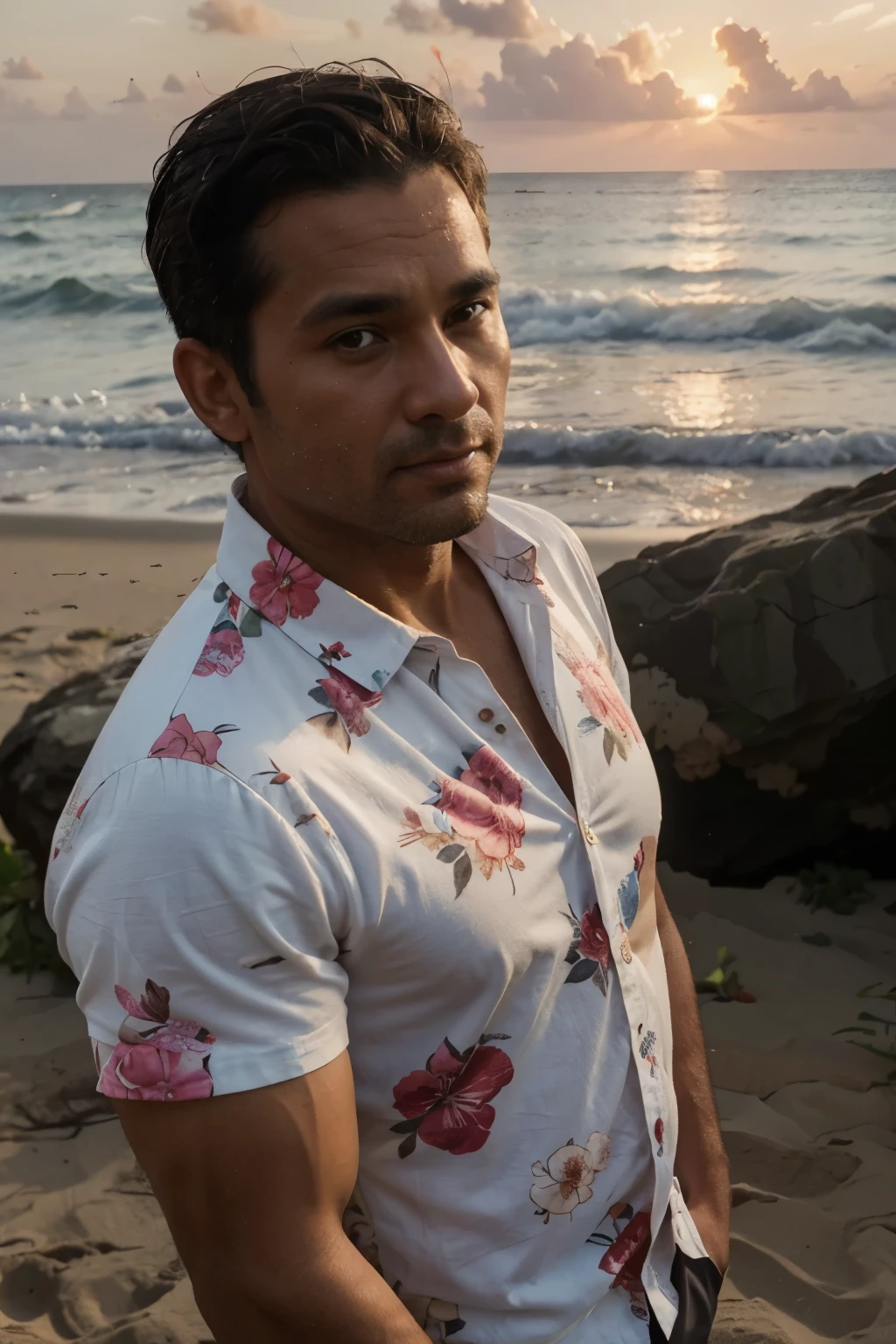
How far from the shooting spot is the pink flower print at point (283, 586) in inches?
59.2

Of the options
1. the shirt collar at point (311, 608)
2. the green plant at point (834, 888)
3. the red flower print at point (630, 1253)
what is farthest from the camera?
the green plant at point (834, 888)

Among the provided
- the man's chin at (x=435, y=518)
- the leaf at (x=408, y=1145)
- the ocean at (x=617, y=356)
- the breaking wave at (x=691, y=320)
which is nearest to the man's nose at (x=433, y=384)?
the man's chin at (x=435, y=518)

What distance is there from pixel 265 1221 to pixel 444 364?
99cm

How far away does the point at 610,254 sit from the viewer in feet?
A: 63.5

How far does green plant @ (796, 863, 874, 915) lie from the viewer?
3.68 m

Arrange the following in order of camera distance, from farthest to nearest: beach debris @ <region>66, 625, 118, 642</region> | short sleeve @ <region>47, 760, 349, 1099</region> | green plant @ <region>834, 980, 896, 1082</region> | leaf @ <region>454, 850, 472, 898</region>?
beach debris @ <region>66, 625, 118, 642</region>
green plant @ <region>834, 980, 896, 1082</region>
leaf @ <region>454, 850, 472, 898</region>
short sleeve @ <region>47, 760, 349, 1099</region>

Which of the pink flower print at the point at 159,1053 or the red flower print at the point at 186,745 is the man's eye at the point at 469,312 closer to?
the red flower print at the point at 186,745

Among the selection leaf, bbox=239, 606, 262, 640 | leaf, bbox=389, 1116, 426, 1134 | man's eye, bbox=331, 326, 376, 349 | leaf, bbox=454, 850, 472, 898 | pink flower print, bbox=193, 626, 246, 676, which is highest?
man's eye, bbox=331, 326, 376, 349

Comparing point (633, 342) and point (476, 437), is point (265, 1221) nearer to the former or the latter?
point (476, 437)

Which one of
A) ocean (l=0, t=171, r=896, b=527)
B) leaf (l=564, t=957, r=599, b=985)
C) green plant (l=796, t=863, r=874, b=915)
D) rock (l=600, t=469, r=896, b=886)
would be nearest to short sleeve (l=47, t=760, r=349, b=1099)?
leaf (l=564, t=957, r=599, b=985)

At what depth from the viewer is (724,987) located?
342cm

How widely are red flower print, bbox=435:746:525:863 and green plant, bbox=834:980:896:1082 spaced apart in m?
2.03

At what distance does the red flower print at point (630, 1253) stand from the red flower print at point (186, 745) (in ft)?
2.74

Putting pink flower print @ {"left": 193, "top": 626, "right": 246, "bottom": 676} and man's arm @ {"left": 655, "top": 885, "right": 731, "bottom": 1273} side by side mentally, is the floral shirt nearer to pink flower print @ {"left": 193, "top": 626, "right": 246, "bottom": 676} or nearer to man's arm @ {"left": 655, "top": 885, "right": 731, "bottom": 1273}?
pink flower print @ {"left": 193, "top": 626, "right": 246, "bottom": 676}
